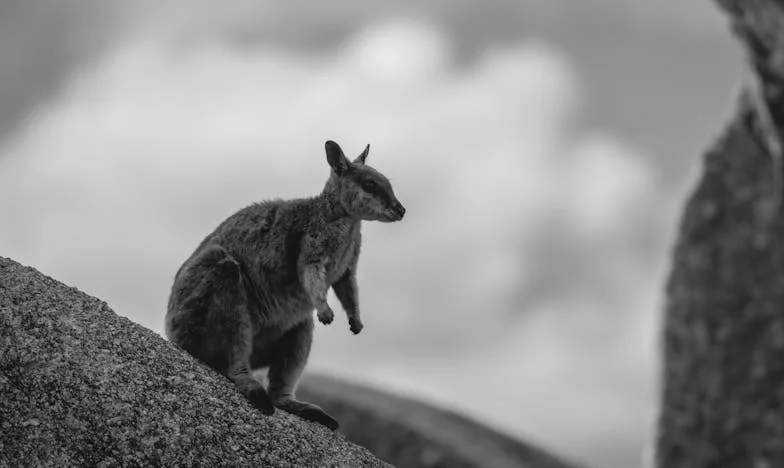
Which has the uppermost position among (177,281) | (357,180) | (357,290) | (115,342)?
(357,180)

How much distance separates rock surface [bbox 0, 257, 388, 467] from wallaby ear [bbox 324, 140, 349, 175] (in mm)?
2522

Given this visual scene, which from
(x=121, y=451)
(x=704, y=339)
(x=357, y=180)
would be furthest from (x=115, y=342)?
(x=704, y=339)

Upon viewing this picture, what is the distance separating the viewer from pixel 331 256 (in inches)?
480

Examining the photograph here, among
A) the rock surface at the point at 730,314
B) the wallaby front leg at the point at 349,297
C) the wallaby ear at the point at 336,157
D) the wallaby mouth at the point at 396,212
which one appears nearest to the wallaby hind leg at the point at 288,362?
the wallaby front leg at the point at 349,297

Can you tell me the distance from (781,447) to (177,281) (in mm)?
7036

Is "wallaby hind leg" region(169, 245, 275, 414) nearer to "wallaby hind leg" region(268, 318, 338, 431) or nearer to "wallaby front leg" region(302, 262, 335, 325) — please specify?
"wallaby hind leg" region(268, 318, 338, 431)

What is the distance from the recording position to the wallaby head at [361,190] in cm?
1206

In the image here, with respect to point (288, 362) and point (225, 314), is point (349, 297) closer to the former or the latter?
point (288, 362)

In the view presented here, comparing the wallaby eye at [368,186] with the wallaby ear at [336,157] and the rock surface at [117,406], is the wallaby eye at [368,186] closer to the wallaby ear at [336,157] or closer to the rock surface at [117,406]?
the wallaby ear at [336,157]

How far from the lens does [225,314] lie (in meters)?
11.9

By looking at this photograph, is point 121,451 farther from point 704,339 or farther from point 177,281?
point 704,339

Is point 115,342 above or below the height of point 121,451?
above

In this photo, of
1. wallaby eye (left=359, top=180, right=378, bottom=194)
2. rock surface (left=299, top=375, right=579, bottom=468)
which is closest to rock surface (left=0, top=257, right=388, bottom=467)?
wallaby eye (left=359, top=180, right=378, bottom=194)

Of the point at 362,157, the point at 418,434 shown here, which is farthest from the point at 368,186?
the point at 418,434
